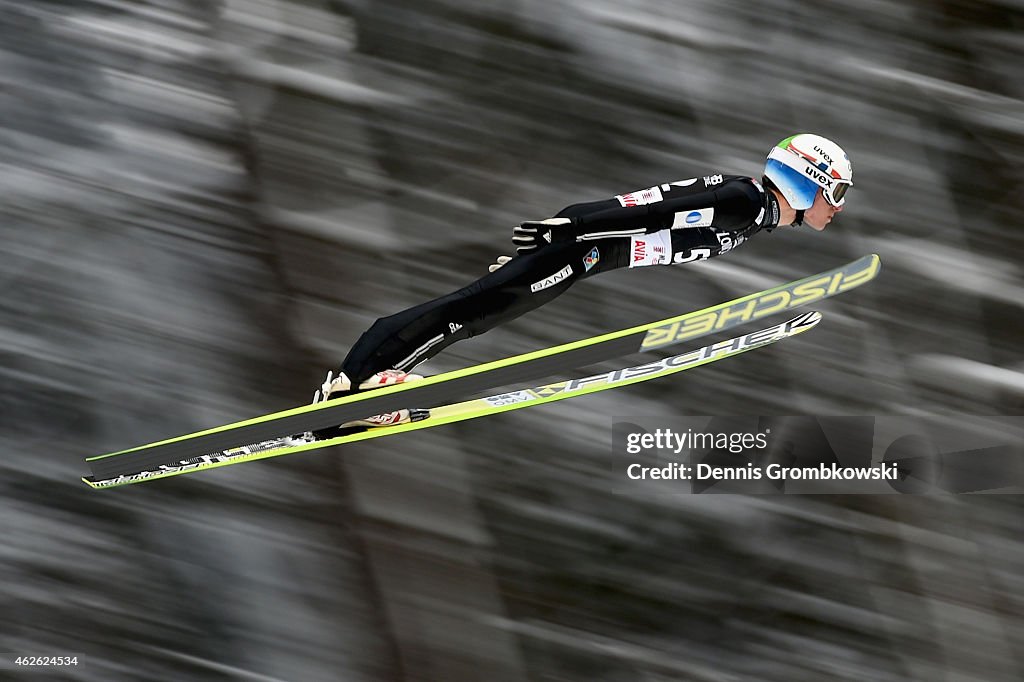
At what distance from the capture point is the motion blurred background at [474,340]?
6727 millimetres

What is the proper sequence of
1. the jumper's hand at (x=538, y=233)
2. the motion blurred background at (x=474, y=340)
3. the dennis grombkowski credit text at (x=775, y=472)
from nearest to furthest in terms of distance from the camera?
the jumper's hand at (x=538, y=233) < the motion blurred background at (x=474, y=340) < the dennis grombkowski credit text at (x=775, y=472)

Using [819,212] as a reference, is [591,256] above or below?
below

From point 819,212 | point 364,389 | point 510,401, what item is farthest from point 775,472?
point 364,389

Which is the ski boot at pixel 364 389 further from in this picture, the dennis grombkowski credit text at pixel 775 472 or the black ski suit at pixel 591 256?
the dennis grombkowski credit text at pixel 775 472

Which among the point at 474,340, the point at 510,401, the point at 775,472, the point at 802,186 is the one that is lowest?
the point at 775,472

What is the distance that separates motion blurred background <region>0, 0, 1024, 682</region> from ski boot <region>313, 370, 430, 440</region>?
146 centimetres

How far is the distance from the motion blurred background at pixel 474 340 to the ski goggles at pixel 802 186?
1.60 meters

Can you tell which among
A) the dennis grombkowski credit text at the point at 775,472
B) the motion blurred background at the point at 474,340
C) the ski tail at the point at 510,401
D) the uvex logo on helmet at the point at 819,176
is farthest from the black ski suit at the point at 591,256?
the dennis grombkowski credit text at the point at 775,472

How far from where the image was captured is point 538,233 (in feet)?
→ 16.5

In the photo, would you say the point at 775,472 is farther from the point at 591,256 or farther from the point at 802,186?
the point at 591,256

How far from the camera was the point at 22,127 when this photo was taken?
24.7 feet

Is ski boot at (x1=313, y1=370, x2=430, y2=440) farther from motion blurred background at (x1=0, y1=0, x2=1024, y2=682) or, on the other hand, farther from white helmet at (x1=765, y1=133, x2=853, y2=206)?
white helmet at (x1=765, y1=133, x2=853, y2=206)

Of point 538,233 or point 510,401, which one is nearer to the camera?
point 538,233

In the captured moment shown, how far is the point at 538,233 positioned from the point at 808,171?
60.3 inches
